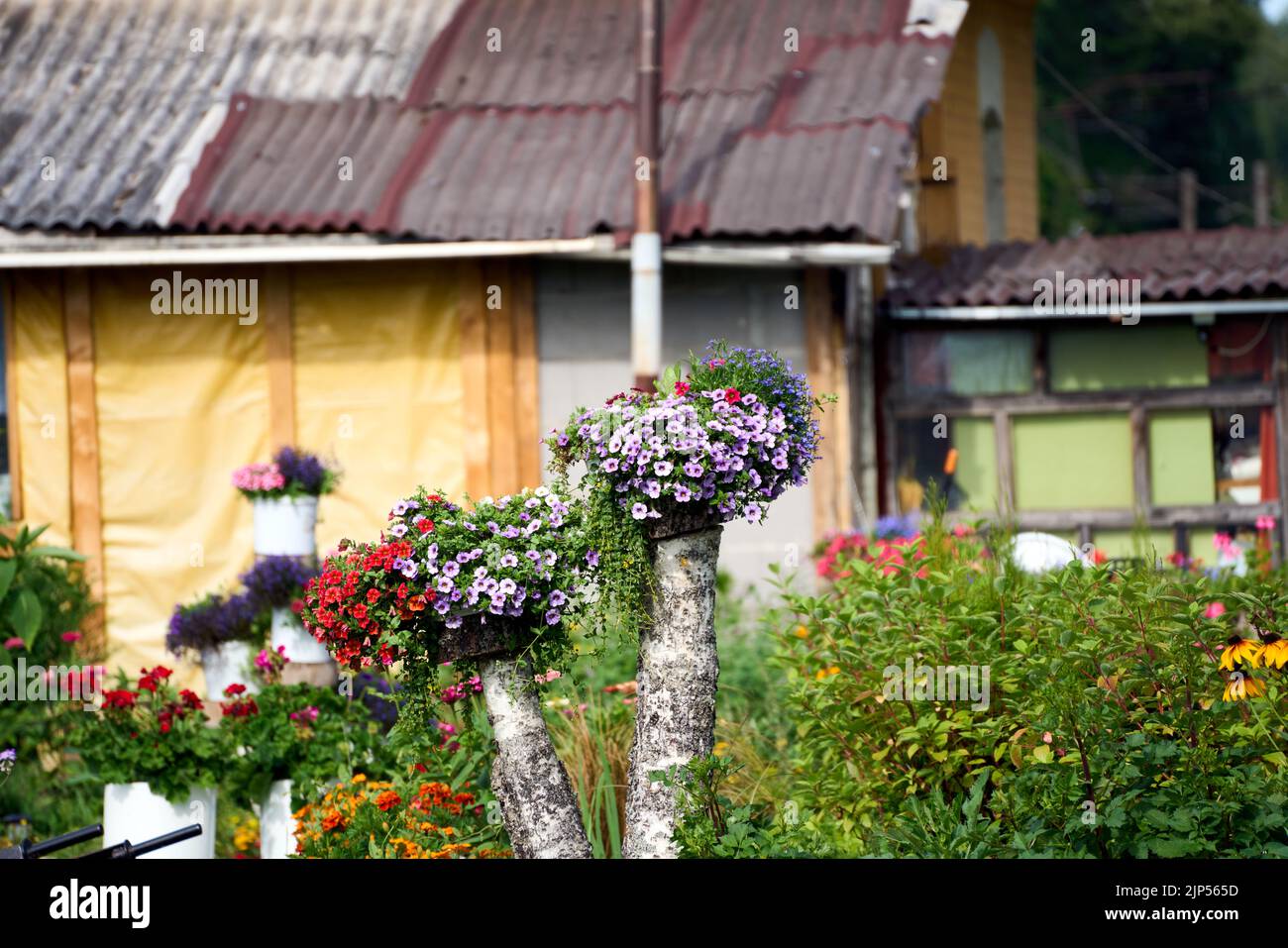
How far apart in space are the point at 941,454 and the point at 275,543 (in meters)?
5.54

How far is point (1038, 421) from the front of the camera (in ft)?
37.7

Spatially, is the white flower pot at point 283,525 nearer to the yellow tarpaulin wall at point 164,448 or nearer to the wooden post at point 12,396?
the yellow tarpaulin wall at point 164,448

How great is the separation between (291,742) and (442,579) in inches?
79.2

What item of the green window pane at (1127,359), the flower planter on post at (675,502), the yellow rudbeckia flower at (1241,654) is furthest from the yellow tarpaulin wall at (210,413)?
the yellow rudbeckia flower at (1241,654)

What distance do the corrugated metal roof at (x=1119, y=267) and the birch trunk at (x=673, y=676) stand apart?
6.75 m

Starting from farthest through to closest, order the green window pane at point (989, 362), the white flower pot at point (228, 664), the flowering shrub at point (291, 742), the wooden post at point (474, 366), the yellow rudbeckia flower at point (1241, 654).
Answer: the green window pane at point (989, 362) < the wooden post at point (474, 366) < the white flower pot at point (228, 664) < the flowering shrub at point (291, 742) < the yellow rudbeckia flower at point (1241, 654)

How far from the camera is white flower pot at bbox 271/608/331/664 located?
7.26 meters

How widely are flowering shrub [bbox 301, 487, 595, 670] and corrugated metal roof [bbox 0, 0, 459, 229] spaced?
20.4ft

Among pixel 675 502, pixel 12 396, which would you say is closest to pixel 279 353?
pixel 12 396

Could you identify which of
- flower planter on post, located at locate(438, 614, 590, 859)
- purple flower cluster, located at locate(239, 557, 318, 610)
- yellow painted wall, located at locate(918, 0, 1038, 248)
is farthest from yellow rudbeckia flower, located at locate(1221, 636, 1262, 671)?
yellow painted wall, located at locate(918, 0, 1038, 248)

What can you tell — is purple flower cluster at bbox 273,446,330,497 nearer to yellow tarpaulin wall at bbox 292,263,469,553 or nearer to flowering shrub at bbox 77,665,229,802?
flowering shrub at bbox 77,665,229,802

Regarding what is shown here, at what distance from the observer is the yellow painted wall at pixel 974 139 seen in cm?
1364
